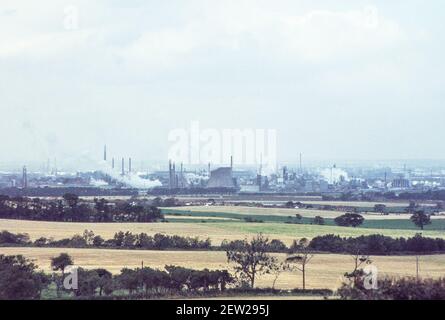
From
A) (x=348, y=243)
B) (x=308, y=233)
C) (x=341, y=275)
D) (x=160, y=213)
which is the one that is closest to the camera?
(x=341, y=275)

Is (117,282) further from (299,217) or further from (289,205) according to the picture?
(289,205)

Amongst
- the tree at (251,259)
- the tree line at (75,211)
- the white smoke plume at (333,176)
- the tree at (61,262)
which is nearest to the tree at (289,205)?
the white smoke plume at (333,176)

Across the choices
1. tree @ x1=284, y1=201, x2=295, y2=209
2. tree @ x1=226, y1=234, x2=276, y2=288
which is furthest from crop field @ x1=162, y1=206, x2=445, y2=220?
tree @ x1=226, y1=234, x2=276, y2=288

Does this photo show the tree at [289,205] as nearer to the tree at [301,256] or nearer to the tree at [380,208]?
the tree at [380,208]

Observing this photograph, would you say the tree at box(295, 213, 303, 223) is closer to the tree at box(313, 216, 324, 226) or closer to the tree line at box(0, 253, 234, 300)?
the tree at box(313, 216, 324, 226)
